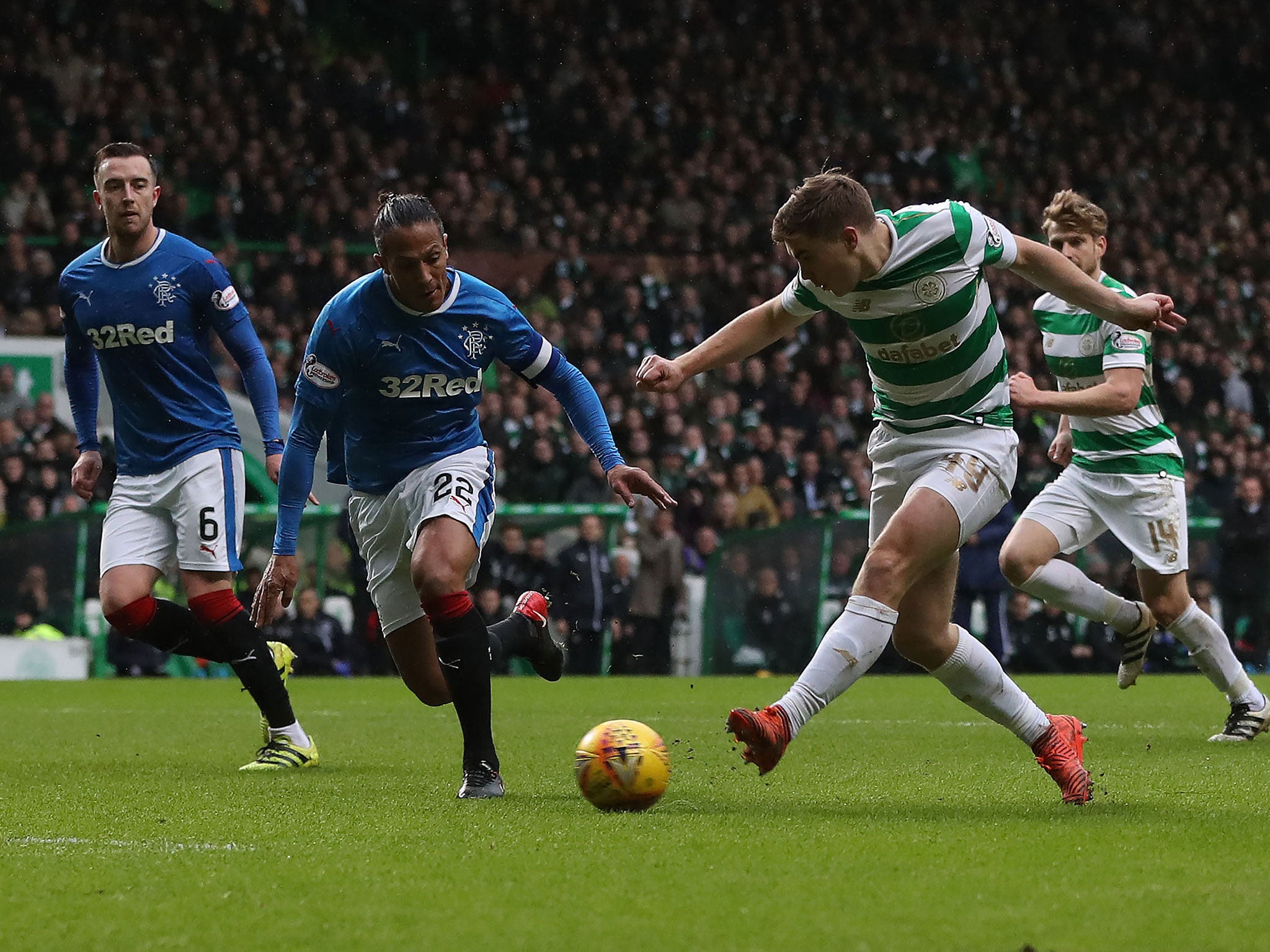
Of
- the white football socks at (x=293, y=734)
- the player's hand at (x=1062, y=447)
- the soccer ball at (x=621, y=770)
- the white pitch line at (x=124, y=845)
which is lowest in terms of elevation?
the white football socks at (x=293, y=734)

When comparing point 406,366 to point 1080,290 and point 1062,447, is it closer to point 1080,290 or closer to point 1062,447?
point 1080,290

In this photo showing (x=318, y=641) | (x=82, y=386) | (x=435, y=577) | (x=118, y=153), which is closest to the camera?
(x=435, y=577)

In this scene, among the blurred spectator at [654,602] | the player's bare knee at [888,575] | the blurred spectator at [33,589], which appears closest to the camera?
the player's bare knee at [888,575]

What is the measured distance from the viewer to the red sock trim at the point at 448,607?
18.2 ft

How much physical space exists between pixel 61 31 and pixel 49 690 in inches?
416

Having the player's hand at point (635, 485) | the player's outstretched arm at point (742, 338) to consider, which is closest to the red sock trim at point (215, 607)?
the player's hand at point (635, 485)

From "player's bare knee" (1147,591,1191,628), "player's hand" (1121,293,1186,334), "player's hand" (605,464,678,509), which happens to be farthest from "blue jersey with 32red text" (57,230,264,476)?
"player's bare knee" (1147,591,1191,628)

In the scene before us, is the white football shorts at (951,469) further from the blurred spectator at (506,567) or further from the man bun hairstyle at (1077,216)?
the blurred spectator at (506,567)

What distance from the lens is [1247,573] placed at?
610 inches

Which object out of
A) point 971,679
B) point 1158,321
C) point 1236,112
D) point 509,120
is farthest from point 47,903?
point 1236,112

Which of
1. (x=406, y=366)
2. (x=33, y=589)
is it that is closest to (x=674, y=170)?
(x=33, y=589)

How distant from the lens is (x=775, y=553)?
15102 mm

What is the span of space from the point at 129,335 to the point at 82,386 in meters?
0.54

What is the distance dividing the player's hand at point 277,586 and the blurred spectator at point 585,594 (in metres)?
8.55
